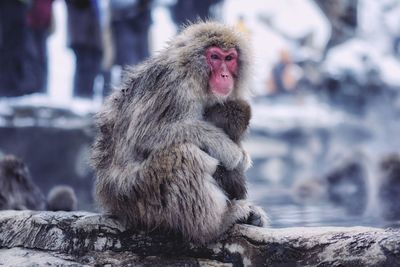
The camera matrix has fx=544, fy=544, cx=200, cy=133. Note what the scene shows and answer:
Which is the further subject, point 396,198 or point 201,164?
point 396,198

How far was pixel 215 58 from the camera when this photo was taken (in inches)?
103

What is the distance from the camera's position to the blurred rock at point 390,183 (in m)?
4.89

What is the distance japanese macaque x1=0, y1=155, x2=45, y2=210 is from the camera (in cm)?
427

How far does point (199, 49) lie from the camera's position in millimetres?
2605

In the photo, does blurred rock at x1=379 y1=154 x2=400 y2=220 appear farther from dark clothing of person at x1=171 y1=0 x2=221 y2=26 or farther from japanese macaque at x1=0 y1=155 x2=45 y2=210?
dark clothing of person at x1=171 y1=0 x2=221 y2=26

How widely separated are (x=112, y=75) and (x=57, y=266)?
5186 mm

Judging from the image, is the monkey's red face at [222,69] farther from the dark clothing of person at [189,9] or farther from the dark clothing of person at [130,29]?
the dark clothing of person at [189,9]

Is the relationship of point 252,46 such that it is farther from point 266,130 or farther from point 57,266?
point 266,130

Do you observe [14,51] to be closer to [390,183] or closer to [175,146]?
[175,146]

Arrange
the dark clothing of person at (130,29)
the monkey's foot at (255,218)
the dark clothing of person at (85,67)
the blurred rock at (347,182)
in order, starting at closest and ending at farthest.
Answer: the monkey's foot at (255,218), the dark clothing of person at (85,67), the dark clothing of person at (130,29), the blurred rock at (347,182)

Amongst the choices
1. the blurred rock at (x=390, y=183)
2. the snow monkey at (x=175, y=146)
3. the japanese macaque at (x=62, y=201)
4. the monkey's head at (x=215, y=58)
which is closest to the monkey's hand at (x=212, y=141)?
the snow monkey at (x=175, y=146)

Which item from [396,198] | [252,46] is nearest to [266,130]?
[396,198]

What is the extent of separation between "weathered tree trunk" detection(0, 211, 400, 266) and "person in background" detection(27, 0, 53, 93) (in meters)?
2.81

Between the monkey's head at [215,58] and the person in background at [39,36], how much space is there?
2.92 meters
